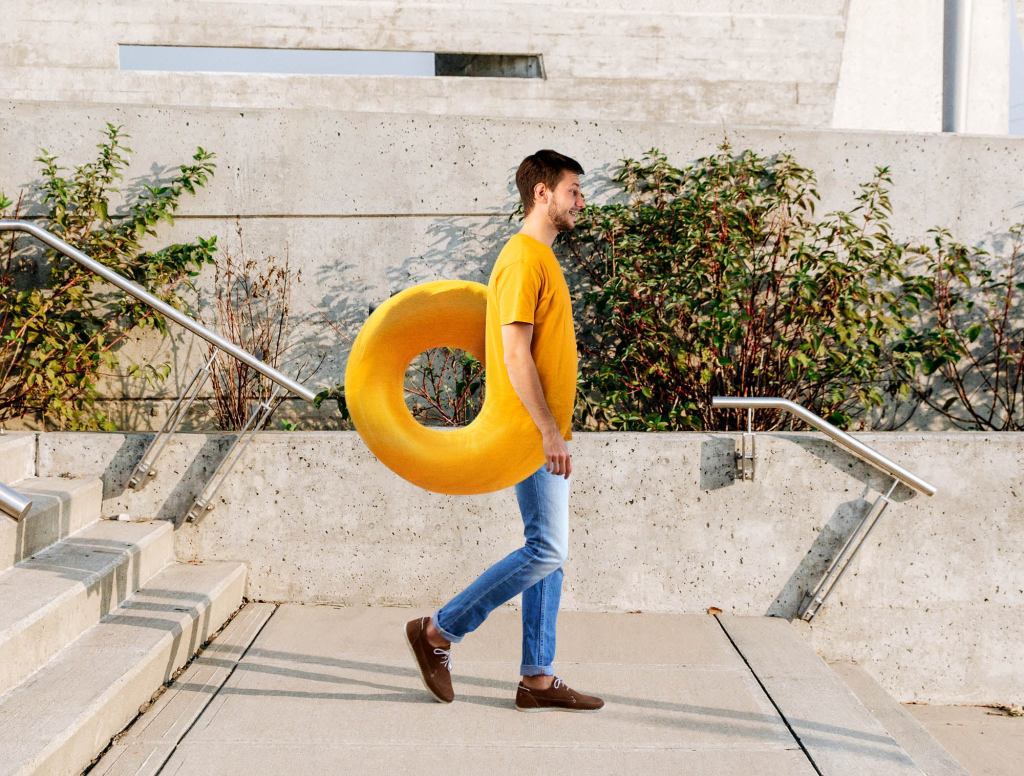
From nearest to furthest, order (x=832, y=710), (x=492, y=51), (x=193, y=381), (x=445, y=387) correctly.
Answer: (x=832, y=710)
(x=193, y=381)
(x=445, y=387)
(x=492, y=51)

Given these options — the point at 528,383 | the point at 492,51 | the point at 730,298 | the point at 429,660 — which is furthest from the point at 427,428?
the point at 492,51

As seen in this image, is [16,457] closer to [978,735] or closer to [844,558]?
[844,558]

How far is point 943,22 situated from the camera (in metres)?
9.33

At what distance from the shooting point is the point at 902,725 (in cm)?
396

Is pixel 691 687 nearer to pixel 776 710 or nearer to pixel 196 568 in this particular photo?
pixel 776 710

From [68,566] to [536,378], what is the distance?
2.08 metres

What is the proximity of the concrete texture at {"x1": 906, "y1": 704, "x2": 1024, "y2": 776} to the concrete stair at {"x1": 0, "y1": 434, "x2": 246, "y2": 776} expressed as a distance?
3095 mm

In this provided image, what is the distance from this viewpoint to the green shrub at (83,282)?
512 cm

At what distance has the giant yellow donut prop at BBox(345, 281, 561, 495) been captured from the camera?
2.91m

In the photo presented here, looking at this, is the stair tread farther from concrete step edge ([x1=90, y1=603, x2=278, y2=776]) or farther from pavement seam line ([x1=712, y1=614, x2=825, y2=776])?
pavement seam line ([x1=712, y1=614, x2=825, y2=776])

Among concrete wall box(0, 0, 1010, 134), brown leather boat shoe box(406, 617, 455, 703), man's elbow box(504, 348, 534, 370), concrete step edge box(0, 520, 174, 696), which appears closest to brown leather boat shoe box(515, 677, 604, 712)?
brown leather boat shoe box(406, 617, 455, 703)

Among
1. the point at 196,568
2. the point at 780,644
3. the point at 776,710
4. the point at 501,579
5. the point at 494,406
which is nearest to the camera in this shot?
the point at 494,406

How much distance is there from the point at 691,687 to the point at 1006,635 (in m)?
1.90

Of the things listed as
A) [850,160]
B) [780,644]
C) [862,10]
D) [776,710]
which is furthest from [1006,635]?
[862,10]
